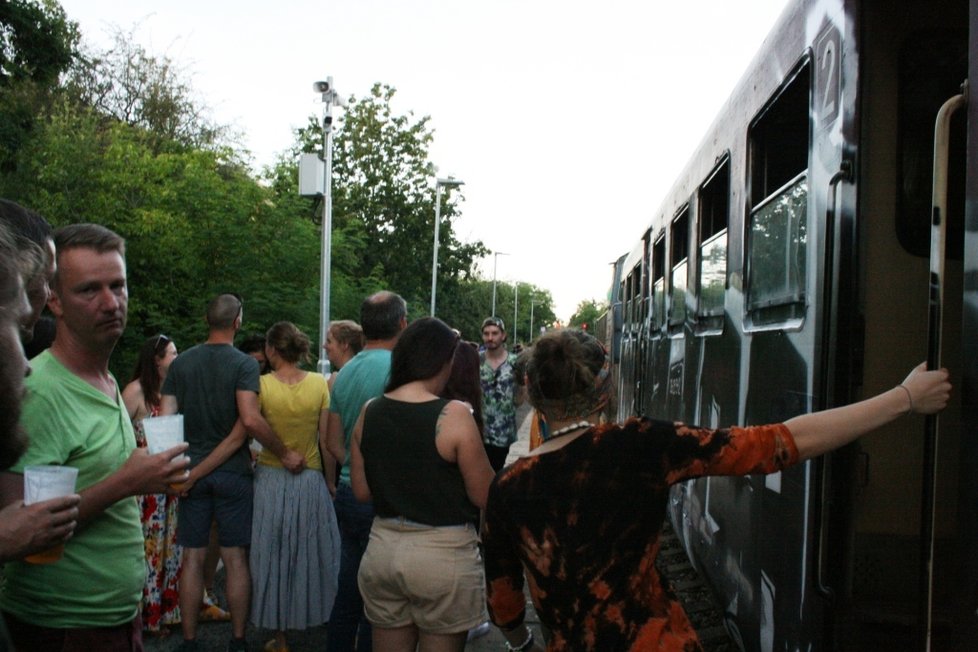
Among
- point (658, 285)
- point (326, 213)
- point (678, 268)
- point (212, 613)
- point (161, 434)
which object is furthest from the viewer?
point (326, 213)

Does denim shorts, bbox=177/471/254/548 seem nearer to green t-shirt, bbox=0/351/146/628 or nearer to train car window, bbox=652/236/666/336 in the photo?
green t-shirt, bbox=0/351/146/628

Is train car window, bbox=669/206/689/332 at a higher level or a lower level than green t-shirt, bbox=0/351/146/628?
higher

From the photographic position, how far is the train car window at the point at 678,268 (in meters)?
7.19

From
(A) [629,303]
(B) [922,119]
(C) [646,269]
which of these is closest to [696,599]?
(B) [922,119]

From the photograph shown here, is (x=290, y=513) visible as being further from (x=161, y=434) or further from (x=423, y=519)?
(x=161, y=434)

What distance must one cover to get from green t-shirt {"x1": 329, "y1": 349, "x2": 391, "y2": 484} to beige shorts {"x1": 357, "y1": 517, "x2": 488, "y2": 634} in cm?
107

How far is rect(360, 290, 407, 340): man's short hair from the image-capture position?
499cm

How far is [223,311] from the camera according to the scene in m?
5.39

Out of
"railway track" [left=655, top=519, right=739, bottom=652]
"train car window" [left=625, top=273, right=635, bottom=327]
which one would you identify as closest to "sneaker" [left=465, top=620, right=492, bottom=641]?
"railway track" [left=655, top=519, right=739, bottom=652]

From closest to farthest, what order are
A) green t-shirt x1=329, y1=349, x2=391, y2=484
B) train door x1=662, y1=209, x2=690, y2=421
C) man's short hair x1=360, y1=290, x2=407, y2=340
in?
1. green t-shirt x1=329, y1=349, x2=391, y2=484
2. man's short hair x1=360, y1=290, x2=407, y2=340
3. train door x1=662, y1=209, x2=690, y2=421

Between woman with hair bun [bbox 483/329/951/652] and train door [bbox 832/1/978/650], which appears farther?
train door [bbox 832/1/978/650]

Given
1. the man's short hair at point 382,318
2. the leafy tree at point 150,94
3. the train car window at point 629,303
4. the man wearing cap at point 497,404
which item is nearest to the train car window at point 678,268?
→ the man wearing cap at point 497,404

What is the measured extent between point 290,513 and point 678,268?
370 centimetres

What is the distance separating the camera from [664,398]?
811 cm
